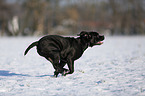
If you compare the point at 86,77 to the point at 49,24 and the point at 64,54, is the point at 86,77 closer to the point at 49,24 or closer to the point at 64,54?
the point at 64,54

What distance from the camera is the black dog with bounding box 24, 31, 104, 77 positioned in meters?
4.53

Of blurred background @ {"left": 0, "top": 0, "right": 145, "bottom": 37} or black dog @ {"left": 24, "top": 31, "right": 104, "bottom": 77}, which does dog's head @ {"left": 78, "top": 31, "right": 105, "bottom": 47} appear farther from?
blurred background @ {"left": 0, "top": 0, "right": 145, "bottom": 37}

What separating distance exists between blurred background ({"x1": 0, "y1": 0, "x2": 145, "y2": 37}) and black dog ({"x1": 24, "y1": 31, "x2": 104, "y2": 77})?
3462cm

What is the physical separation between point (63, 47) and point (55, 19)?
152ft

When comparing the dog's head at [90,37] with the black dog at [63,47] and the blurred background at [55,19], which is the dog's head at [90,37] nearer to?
the black dog at [63,47]

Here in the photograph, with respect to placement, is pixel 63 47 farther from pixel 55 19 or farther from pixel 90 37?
pixel 55 19

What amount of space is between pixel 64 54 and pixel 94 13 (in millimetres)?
57012

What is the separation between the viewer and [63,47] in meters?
4.70

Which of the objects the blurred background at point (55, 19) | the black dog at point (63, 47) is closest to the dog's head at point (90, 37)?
the black dog at point (63, 47)

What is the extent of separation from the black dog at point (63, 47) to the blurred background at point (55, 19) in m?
34.6

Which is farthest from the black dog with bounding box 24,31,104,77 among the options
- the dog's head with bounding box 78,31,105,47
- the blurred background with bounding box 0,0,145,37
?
the blurred background with bounding box 0,0,145,37

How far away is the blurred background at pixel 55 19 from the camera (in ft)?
129

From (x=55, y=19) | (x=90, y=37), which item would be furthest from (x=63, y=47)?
(x=55, y=19)

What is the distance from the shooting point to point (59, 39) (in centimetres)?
468
